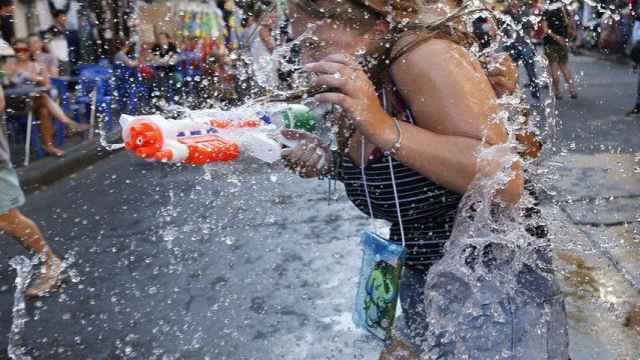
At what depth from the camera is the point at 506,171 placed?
142 cm

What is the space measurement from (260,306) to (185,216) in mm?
2041

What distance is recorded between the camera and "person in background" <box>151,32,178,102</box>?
475 inches

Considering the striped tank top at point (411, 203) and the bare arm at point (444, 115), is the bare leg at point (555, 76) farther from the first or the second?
the bare arm at point (444, 115)

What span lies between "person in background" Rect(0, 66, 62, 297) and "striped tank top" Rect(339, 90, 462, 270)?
9.80 feet

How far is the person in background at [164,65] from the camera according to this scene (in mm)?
12055

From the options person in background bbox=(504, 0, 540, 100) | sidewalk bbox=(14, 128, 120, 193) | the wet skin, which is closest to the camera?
the wet skin

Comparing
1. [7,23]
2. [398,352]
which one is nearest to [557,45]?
[7,23]

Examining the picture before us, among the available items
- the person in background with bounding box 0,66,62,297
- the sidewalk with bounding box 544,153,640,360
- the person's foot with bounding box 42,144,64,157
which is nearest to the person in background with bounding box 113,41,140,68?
the person's foot with bounding box 42,144,64,157

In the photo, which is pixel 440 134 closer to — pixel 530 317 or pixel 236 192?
pixel 530 317

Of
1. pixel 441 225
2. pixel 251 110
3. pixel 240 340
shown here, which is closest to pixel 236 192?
pixel 240 340

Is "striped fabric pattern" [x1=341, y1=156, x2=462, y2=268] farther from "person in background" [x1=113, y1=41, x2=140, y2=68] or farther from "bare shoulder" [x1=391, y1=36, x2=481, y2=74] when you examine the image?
"person in background" [x1=113, y1=41, x2=140, y2=68]

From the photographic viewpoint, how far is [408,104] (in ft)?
4.82

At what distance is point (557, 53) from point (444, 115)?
1092 cm

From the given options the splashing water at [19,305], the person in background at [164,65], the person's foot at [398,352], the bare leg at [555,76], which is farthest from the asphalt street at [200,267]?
the person in background at [164,65]
